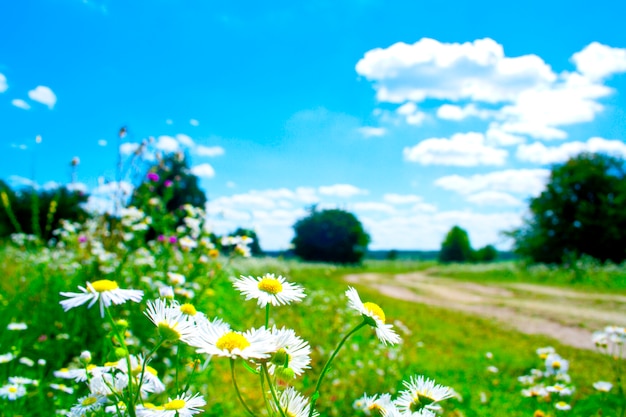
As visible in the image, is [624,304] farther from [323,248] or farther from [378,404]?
[323,248]

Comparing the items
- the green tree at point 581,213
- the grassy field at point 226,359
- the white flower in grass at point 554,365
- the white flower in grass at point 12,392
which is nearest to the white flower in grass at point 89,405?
the grassy field at point 226,359

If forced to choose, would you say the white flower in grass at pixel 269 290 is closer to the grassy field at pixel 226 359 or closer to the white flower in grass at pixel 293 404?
the white flower in grass at pixel 293 404

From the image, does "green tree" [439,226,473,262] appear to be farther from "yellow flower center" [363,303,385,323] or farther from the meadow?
"yellow flower center" [363,303,385,323]

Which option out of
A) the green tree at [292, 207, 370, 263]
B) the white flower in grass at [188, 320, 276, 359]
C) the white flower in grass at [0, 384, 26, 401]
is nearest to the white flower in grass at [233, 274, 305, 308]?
the white flower in grass at [188, 320, 276, 359]

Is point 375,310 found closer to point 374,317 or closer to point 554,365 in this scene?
point 374,317

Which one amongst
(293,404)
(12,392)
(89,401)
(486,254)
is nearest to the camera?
(293,404)

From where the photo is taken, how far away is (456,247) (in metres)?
51.6

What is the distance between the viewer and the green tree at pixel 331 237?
32656 millimetres

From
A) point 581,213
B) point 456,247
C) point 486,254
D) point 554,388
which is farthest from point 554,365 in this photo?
point 486,254

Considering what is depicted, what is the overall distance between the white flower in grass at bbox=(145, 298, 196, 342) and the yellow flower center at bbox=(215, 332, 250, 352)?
6 cm

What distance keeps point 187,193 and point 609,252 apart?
20.1m

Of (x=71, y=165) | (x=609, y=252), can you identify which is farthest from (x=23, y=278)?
(x=609, y=252)

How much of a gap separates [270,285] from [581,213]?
→ 85.5ft

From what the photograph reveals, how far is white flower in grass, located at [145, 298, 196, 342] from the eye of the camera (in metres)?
0.86
